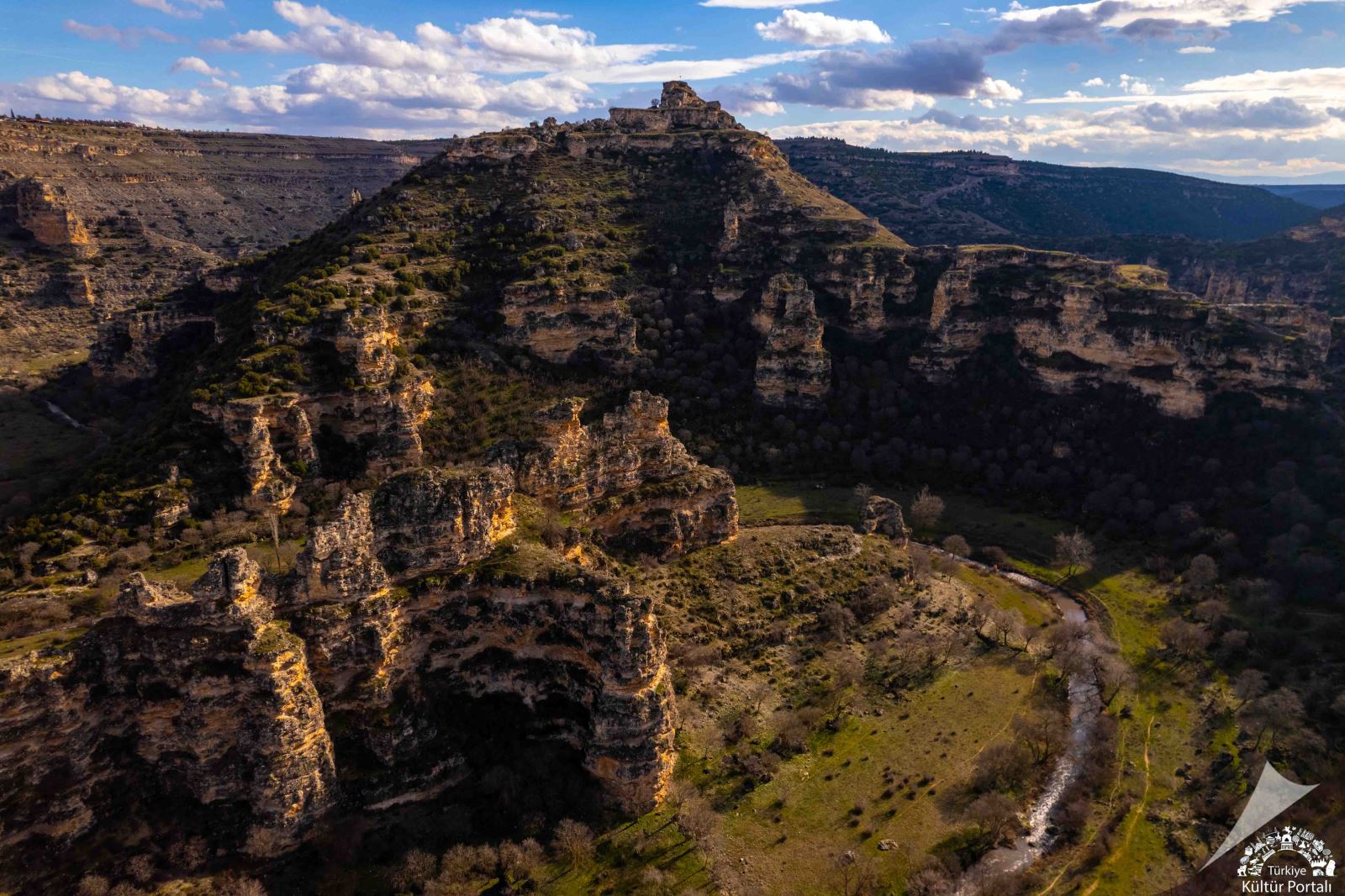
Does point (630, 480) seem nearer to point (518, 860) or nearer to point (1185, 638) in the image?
point (518, 860)

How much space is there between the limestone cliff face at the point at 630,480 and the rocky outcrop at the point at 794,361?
32621mm

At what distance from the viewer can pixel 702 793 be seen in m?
36.3

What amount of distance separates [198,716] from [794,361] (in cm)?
6534

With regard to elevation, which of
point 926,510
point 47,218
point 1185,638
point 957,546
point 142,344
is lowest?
point 1185,638

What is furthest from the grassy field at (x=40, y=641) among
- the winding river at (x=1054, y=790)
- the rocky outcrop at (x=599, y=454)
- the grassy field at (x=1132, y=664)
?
the grassy field at (x=1132, y=664)

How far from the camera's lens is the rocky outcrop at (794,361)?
267 ft

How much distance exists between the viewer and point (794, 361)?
3219 inches

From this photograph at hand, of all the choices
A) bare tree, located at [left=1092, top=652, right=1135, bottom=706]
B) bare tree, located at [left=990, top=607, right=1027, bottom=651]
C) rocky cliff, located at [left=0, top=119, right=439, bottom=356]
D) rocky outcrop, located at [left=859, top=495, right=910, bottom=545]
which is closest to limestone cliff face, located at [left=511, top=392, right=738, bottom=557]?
rocky outcrop, located at [left=859, top=495, right=910, bottom=545]

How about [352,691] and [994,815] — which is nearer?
[352,691]

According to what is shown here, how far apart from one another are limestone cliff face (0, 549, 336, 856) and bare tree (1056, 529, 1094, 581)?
58.3m

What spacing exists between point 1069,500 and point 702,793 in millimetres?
52979

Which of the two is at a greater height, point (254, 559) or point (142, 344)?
point (142, 344)

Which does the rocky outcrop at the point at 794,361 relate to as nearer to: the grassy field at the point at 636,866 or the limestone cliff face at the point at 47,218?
the grassy field at the point at 636,866

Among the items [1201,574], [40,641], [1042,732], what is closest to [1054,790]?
[1042,732]
